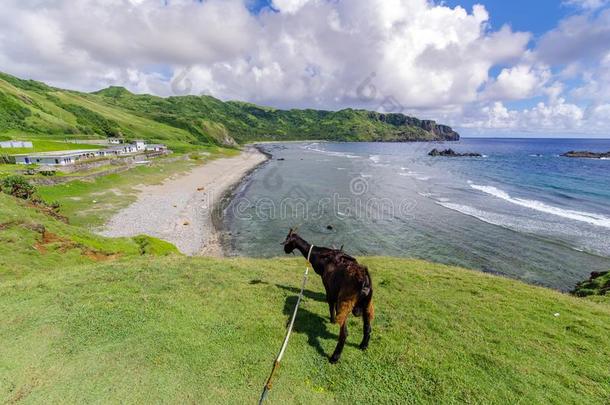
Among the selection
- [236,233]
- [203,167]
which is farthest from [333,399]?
[203,167]

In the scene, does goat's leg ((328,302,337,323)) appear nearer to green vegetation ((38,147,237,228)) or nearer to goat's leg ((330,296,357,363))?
goat's leg ((330,296,357,363))

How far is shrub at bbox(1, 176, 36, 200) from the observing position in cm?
3062

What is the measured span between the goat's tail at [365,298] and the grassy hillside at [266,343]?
1.26 meters

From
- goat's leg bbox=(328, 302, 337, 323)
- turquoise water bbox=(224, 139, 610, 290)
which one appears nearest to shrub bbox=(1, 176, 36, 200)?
turquoise water bbox=(224, 139, 610, 290)

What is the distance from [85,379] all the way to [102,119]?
619ft

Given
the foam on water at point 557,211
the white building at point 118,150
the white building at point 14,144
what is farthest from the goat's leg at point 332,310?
the white building at point 14,144

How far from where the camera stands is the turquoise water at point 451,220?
30.8m

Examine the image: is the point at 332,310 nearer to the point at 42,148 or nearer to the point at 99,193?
the point at 99,193

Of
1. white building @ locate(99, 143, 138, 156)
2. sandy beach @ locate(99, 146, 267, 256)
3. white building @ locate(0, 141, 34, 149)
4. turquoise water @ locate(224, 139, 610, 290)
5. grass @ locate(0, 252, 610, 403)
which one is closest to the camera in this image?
grass @ locate(0, 252, 610, 403)

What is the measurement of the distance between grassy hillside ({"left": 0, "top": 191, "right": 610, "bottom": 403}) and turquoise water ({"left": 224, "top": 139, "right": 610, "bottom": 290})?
19.5 metres

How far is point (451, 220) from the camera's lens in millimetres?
43500

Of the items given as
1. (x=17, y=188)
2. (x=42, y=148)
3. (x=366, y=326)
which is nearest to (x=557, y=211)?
(x=366, y=326)

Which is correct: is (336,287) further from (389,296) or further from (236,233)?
(236,233)

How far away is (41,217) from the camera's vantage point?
80.2 feet
